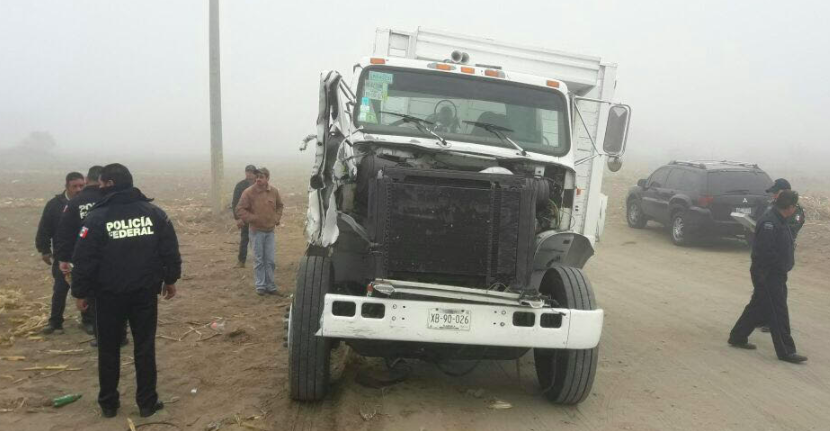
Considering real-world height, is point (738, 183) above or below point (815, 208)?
above

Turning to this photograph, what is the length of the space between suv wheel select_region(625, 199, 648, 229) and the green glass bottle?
1431 cm

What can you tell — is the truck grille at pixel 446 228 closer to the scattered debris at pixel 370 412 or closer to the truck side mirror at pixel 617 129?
the scattered debris at pixel 370 412

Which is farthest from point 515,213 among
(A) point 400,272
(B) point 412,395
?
(B) point 412,395

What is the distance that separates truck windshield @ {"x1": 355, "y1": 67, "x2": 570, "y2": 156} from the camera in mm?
5645

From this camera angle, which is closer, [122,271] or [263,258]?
[122,271]

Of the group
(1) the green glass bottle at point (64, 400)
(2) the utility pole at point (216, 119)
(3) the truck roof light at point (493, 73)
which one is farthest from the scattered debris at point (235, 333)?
(2) the utility pole at point (216, 119)

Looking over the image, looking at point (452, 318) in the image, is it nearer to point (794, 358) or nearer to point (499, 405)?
point (499, 405)

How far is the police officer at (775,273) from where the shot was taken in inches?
252

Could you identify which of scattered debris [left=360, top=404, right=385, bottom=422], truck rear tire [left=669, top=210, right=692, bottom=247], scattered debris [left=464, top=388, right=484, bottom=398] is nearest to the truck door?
truck rear tire [left=669, top=210, right=692, bottom=247]

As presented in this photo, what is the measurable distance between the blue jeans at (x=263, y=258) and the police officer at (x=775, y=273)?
587cm

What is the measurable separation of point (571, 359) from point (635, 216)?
1275cm

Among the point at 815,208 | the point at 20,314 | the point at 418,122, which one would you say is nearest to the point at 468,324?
the point at 418,122

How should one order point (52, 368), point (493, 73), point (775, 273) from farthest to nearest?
point (775, 273), point (493, 73), point (52, 368)

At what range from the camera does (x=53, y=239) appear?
6332 millimetres
